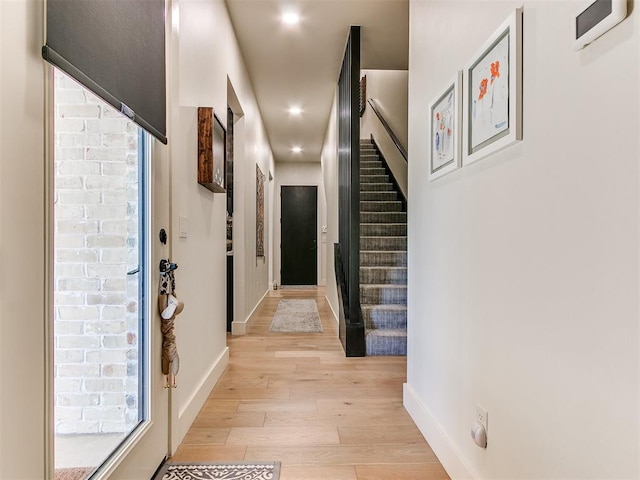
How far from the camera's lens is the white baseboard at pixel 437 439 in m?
1.36

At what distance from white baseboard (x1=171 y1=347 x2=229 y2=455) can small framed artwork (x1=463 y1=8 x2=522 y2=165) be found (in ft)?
5.40

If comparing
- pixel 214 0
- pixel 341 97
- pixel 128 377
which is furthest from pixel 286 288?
pixel 128 377

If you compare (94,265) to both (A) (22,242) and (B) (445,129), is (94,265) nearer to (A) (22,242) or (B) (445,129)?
(A) (22,242)

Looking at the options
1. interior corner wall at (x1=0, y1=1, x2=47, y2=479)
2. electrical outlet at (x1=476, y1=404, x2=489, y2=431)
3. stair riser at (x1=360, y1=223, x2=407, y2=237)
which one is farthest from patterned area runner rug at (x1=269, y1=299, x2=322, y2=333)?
interior corner wall at (x1=0, y1=1, x2=47, y2=479)

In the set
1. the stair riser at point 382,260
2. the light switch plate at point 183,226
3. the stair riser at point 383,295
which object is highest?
the light switch plate at point 183,226

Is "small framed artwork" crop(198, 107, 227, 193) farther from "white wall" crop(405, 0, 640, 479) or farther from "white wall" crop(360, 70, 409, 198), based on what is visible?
"white wall" crop(360, 70, 409, 198)

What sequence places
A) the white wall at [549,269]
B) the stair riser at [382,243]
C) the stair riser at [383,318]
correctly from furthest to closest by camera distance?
the stair riser at [382,243], the stair riser at [383,318], the white wall at [549,269]

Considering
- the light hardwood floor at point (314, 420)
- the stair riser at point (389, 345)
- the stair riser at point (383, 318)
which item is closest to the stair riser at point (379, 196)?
the stair riser at point (383, 318)

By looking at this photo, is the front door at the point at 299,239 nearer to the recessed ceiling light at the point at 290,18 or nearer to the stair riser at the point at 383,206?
the stair riser at the point at 383,206

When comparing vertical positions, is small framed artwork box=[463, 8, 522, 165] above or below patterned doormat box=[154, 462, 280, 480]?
above

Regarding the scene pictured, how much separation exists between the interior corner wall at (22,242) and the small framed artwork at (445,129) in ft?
4.16

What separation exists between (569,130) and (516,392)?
699 mm

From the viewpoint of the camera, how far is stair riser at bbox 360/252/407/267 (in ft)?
12.1

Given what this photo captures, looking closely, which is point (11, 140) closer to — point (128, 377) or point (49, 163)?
point (49, 163)
